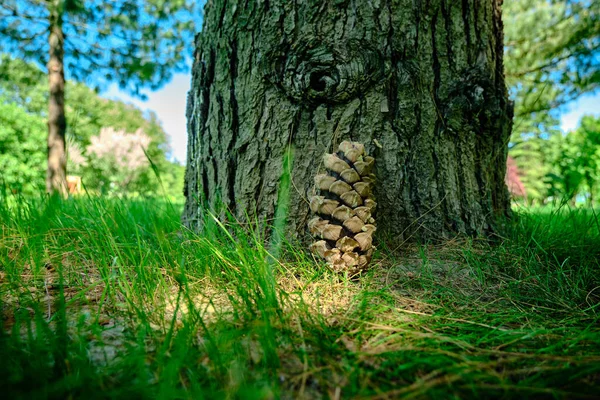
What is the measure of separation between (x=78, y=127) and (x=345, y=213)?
16.7m

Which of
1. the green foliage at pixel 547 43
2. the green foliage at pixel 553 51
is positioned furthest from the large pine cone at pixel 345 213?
the green foliage at pixel 547 43

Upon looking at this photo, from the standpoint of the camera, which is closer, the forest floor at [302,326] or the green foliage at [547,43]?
the forest floor at [302,326]

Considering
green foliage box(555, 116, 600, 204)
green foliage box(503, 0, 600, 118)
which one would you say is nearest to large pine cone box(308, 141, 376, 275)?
green foliage box(503, 0, 600, 118)

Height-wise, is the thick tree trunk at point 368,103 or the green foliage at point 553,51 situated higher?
the green foliage at point 553,51

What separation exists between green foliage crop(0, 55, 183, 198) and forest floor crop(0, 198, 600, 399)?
40 cm

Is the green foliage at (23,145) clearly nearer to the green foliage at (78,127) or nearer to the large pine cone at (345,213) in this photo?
the green foliage at (78,127)

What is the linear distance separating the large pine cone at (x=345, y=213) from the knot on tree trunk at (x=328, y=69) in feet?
0.89

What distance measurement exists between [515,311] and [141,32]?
6.21 metres

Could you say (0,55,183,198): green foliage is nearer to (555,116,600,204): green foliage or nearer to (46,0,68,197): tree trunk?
(46,0,68,197): tree trunk

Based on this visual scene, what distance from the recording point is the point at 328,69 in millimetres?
1334

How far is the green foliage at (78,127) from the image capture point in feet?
9.95

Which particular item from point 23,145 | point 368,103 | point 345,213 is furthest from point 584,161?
point 23,145

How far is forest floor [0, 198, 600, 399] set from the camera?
61cm

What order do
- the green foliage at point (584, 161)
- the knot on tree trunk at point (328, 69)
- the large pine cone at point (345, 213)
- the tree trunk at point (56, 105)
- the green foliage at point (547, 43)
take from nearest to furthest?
the large pine cone at point (345, 213) < the knot on tree trunk at point (328, 69) < the tree trunk at point (56, 105) < the green foliage at point (547, 43) < the green foliage at point (584, 161)
